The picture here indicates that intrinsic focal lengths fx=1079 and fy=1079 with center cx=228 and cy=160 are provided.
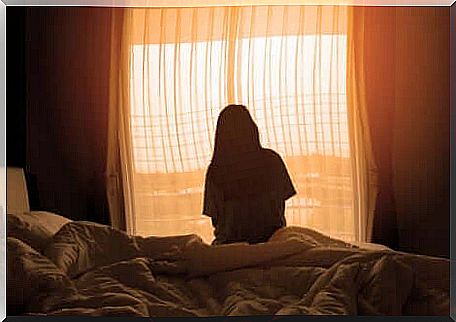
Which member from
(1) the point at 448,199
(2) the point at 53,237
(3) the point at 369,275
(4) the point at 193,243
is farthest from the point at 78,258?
(1) the point at 448,199

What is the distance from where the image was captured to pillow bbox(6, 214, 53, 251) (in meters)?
2.69

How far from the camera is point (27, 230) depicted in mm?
2695

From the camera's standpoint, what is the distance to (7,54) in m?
2.70

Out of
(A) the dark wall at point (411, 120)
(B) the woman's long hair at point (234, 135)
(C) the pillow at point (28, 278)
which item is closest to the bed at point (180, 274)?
(C) the pillow at point (28, 278)

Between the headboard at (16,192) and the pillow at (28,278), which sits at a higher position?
the headboard at (16,192)

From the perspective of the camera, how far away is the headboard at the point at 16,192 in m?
2.70

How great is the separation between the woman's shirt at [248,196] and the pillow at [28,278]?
0.40m

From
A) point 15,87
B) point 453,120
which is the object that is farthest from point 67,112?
point 453,120

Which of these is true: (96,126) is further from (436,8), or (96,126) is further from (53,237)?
(436,8)

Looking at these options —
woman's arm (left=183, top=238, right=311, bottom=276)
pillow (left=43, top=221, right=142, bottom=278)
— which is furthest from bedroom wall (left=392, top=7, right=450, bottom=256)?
pillow (left=43, top=221, right=142, bottom=278)

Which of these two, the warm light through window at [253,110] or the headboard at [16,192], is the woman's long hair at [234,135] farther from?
the headboard at [16,192]

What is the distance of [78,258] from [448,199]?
944mm

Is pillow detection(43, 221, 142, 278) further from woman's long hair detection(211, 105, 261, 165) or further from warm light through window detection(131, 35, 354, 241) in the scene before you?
woman's long hair detection(211, 105, 261, 165)

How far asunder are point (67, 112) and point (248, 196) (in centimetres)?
50
